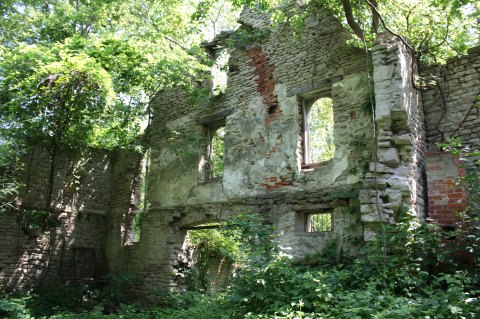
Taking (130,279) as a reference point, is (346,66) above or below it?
above

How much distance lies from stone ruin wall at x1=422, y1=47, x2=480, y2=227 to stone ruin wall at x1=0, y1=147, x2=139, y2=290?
25.8 feet

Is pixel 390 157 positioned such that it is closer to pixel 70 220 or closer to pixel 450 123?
pixel 450 123

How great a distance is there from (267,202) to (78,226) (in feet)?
20.0

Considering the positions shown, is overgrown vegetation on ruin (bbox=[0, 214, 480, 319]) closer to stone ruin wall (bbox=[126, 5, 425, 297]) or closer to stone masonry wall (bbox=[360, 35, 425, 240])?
stone masonry wall (bbox=[360, 35, 425, 240])

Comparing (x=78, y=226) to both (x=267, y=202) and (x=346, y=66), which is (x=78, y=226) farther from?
(x=346, y=66)

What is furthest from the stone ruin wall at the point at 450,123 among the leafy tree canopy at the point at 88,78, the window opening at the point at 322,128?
the window opening at the point at 322,128

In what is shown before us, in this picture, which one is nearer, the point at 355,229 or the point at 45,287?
the point at 355,229

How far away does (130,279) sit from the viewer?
31.3ft

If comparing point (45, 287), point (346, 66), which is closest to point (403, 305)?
point (346, 66)

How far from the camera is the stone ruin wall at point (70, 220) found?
379 inches

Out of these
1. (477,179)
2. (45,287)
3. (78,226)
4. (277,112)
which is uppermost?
(277,112)

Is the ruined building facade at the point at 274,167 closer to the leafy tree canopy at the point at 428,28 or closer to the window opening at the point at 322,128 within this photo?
the leafy tree canopy at the point at 428,28

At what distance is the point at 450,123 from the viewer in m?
6.57

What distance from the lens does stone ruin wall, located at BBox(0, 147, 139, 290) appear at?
963 cm
